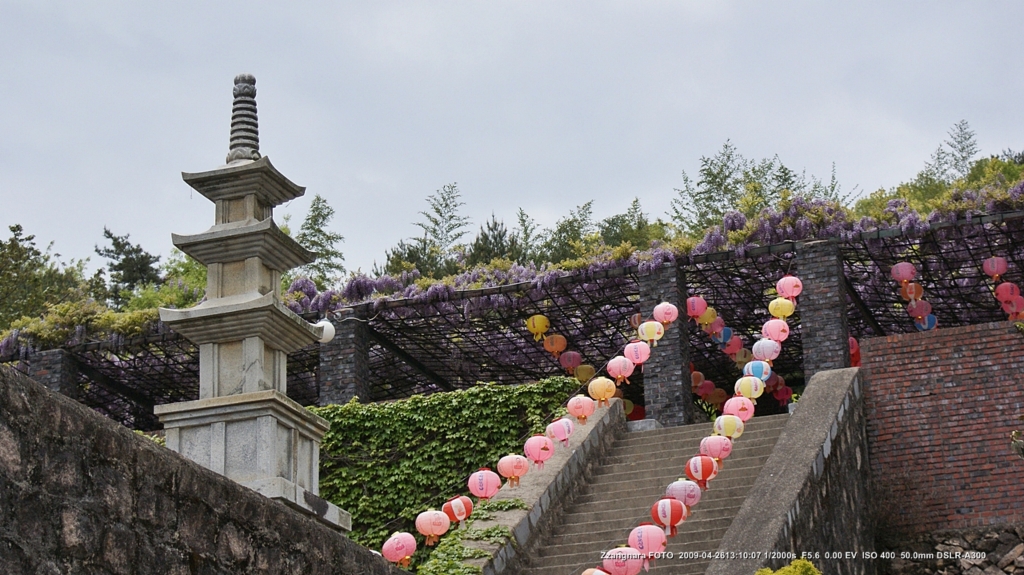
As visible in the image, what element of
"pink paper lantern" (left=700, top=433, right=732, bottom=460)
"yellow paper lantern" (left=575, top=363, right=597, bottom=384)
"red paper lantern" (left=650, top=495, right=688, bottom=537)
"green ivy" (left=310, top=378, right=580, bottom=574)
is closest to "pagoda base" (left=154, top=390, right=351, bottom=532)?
"red paper lantern" (left=650, top=495, right=688, bottom=537)

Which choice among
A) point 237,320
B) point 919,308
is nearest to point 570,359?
point 919,308

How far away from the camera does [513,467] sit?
41.0ft

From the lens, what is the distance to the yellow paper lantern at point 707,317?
55.5 feet

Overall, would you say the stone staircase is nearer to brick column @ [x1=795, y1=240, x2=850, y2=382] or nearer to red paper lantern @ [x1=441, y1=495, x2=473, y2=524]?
red paper lantern @ [x1=441, y1=495, x2=473, y2=524]

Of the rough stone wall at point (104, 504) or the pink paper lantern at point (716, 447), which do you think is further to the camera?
the pink paper lantern at point (716, 447)

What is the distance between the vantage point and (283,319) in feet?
27.9

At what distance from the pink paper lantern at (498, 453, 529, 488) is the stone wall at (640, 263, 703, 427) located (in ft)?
12.1

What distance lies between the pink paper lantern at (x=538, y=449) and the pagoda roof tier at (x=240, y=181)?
449cm

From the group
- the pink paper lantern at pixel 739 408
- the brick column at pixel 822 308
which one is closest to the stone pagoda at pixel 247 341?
the pink paper lantern at pixel 739 408

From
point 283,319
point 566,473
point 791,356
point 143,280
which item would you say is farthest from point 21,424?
point 143,280

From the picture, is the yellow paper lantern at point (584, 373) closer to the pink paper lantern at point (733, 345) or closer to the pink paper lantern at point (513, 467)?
the pink paper lantern at point (733, 345)

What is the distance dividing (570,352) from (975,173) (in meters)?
16.7

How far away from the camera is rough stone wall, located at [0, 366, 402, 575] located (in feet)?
13.8

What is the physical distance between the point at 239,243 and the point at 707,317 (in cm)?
929
